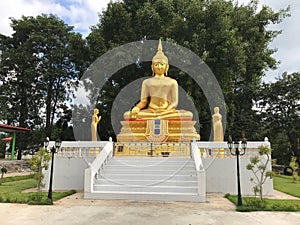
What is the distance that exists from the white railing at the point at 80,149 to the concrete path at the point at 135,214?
114 inches

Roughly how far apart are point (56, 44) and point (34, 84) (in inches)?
156

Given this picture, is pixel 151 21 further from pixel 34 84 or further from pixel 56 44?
pixel 34 84

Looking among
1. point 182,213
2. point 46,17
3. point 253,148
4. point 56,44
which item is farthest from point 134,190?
point 46,17

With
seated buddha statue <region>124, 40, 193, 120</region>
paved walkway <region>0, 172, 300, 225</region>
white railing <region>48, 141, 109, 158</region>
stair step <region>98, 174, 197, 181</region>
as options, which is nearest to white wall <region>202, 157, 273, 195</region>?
stair step <region>98, 174, 197, 181</region>

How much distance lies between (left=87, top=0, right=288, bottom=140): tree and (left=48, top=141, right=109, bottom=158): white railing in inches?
312

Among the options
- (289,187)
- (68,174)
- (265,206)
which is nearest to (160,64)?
(68,174)

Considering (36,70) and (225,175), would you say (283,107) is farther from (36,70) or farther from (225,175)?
(36,70)

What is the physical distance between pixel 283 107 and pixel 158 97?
13.2m

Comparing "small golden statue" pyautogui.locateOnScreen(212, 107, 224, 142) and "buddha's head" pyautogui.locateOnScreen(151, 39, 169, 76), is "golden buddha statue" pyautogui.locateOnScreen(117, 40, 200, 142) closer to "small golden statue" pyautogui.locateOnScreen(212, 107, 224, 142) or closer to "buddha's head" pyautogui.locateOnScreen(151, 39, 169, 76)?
"buddha's head" pyautogui.locateOnScreen(151, 39, 169, 76)

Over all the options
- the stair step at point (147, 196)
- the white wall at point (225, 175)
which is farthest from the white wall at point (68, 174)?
the white wall at point (225, 175)

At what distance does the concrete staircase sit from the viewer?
8039 mm

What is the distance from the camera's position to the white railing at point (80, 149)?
10375mm

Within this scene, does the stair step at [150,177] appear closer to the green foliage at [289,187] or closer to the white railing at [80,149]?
the white railing at [80,149]

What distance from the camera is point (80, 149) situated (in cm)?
1048
